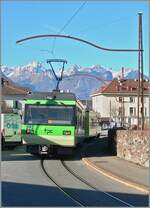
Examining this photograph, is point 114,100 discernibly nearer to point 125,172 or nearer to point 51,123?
point 51,123

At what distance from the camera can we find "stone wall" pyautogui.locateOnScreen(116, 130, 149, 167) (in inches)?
922

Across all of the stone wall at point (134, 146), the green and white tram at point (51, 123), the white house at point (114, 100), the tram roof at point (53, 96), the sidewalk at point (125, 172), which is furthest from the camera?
the white house at point (114, 100)

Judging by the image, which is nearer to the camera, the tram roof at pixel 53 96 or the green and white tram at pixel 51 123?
the green and white tram at pixel 51 123

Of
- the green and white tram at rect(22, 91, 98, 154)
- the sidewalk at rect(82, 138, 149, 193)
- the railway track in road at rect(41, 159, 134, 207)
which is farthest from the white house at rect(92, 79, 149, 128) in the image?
the railway track in road at rect(41, 159, 134, 207)

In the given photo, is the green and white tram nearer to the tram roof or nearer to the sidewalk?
the tram roof

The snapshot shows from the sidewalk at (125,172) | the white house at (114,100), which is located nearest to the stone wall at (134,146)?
the sidewalk at (125,172)

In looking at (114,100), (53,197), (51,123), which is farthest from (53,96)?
(114,100)

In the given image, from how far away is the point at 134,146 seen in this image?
25.2 m

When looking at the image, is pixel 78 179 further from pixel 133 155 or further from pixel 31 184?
pixel 133 155

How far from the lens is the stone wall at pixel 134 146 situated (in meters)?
23.4

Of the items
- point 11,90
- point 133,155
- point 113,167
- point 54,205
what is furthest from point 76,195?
point 11,90

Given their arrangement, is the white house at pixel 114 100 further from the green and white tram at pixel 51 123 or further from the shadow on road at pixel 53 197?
the shadow on road at pixel 53 197

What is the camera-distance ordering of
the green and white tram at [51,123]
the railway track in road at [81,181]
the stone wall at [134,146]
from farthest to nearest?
the green and white tram at [51,123]
the stone wall at [134,146]
the railway track in road at [81,181]

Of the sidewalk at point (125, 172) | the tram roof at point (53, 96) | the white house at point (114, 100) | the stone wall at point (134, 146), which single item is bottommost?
the sidewalk at point (125, 172)
